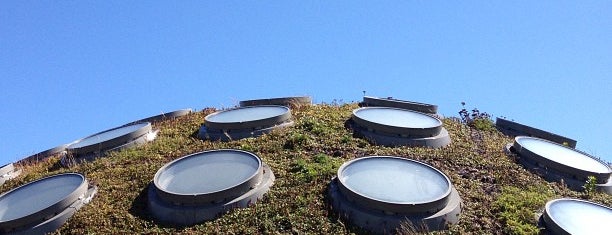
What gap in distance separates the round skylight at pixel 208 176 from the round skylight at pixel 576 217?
6901 millimetres

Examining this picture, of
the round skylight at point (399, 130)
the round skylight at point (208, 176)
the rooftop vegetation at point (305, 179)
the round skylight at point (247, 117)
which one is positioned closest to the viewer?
the rooftop vegetation at point (305, 179)

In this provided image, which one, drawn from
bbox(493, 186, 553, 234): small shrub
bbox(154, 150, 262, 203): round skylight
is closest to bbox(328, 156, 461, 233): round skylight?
bbox(493, 186, 553, 234): small shrub

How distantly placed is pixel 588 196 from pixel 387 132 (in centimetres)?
588

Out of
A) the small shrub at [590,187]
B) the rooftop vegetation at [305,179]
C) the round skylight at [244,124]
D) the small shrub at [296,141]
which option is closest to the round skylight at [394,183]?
the rooftop vegetation at [305,179]

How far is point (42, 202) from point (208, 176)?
4268 mm

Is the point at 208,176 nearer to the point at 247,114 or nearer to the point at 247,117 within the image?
the point at 247,117

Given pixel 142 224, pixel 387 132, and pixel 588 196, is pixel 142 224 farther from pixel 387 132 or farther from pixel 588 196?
pixel 588 196

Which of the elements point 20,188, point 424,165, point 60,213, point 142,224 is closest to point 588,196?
point 424,165

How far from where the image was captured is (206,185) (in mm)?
12883

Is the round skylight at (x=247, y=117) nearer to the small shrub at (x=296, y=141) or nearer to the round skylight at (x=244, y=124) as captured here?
the round skylight at (x=244, y=124)

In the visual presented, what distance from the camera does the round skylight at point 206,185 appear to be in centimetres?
1219

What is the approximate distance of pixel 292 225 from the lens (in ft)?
37.9

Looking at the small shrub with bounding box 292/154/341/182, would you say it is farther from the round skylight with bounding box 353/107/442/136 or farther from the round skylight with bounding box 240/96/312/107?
the round skylight with bounding box 240/96/312/107

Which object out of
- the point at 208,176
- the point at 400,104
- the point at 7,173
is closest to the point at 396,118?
the point at 400,104
